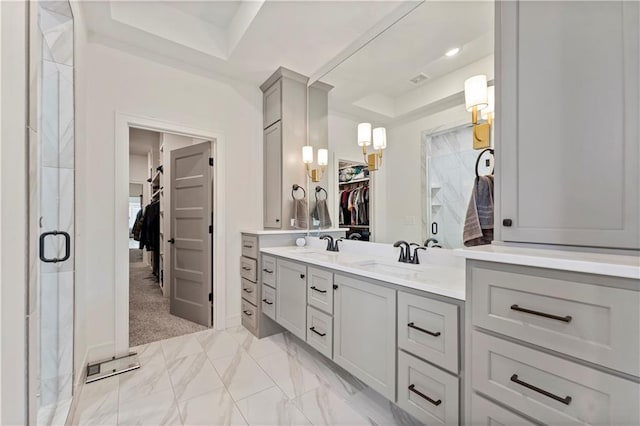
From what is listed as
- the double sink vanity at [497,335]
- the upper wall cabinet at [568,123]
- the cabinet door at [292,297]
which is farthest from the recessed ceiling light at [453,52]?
the cabinet door at [292,297]

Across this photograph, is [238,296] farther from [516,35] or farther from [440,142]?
[516,35]

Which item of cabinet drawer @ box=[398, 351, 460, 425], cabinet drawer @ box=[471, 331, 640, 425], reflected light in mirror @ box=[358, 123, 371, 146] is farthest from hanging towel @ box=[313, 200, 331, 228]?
cabinet drawer @ box=[471, 331, 640, 425]

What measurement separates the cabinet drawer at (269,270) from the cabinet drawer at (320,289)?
560 mm

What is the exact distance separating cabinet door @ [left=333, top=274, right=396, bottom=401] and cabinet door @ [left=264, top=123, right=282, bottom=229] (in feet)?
4.73

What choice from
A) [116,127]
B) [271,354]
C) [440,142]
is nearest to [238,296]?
[271,354]

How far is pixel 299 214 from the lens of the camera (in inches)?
123

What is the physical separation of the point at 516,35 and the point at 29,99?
180 centimetres

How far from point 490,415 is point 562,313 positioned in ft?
1.64

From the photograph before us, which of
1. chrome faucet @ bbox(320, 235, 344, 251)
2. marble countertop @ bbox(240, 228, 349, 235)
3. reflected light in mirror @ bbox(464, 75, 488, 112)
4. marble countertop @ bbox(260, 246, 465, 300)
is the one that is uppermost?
reflected light in mirror @ bbox(464, 75, 488, 112)

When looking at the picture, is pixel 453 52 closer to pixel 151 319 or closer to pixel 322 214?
pixel 322 214

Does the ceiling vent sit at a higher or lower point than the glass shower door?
higher

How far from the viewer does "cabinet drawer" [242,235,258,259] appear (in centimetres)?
282

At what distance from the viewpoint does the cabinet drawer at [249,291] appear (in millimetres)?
2818

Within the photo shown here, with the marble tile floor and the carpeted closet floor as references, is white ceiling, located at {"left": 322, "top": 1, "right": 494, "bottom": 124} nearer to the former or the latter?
the marble tile floor
